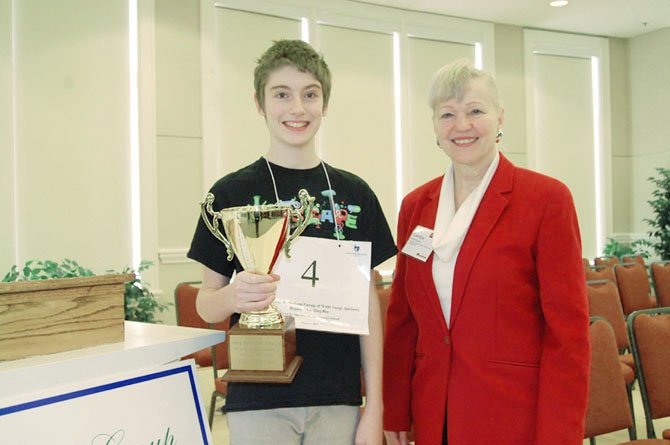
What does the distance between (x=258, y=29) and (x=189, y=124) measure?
136 cm

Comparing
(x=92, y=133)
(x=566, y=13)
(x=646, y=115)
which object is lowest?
(x=92, y=133)

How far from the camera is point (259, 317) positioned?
1297 millimetres

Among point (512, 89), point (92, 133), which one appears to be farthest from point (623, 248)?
point (92, 133)

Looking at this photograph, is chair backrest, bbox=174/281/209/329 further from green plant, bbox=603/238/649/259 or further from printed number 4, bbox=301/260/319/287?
green plant, bbox=603/238/649/259

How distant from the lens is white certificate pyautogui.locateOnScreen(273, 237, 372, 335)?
1.44 meters

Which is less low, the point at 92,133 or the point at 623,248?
the point at 92,133

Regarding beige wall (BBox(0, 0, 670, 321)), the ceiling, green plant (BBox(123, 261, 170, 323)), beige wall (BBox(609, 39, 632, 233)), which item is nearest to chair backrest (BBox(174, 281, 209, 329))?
green plant (BBox(123, 261, 170, 323))

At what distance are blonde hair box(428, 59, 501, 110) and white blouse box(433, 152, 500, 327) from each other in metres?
0.21

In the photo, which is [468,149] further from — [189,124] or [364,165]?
[364,165]

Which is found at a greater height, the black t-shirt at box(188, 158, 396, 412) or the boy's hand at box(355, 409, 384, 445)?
the black t-shirt at box(188, 158, 396, 412)

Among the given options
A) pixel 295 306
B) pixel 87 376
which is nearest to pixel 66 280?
pixel 87 376

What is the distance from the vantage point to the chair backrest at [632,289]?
4.98 m

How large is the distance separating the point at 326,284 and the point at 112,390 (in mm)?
584

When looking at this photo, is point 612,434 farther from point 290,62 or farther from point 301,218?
point 290,62
